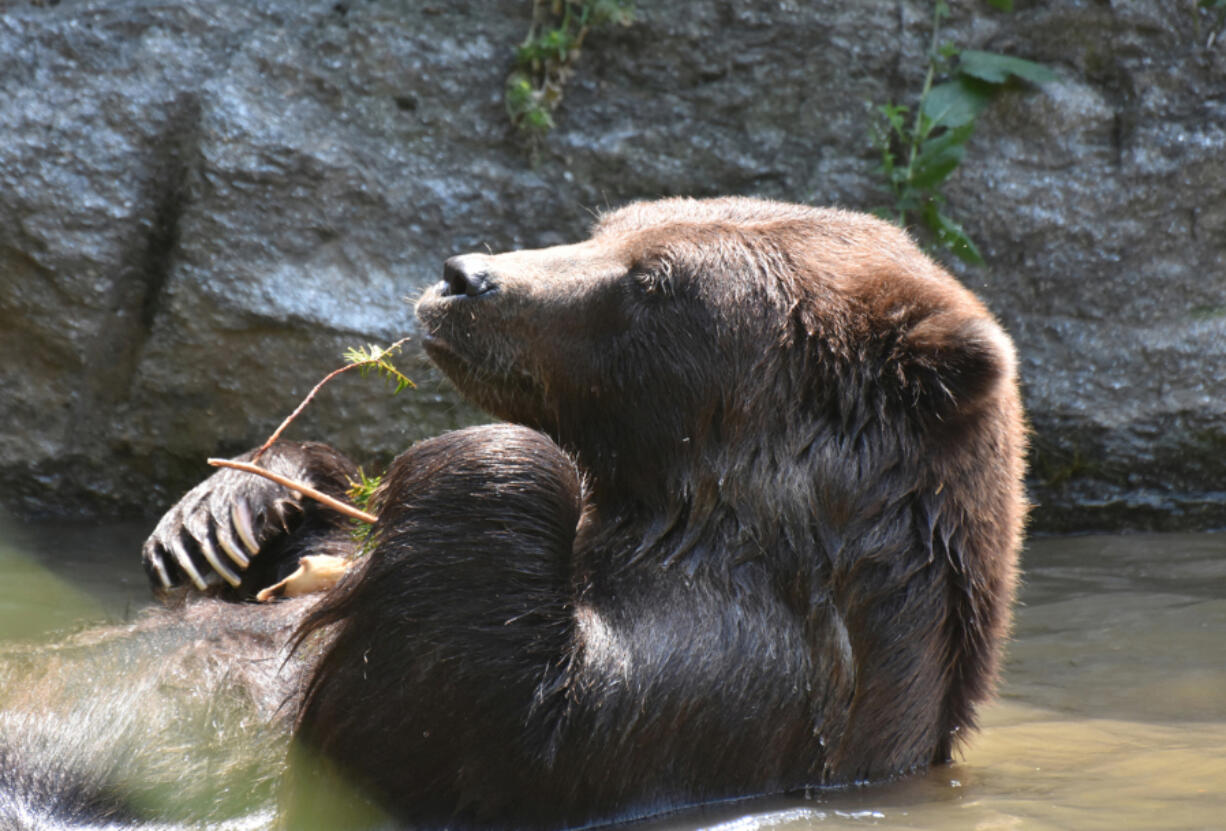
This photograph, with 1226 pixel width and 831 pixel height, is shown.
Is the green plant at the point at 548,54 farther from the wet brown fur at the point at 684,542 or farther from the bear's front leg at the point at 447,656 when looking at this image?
the bear's front leg at the point at 447,656

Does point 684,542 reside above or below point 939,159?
below

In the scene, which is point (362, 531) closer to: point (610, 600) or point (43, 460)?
point (610, 600)

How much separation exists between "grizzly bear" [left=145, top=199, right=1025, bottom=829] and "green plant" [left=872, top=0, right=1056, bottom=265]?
2.70m

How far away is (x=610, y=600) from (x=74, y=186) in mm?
3850

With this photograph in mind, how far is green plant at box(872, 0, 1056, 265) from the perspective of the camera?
6617 millimetres

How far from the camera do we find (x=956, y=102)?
21.9 ft

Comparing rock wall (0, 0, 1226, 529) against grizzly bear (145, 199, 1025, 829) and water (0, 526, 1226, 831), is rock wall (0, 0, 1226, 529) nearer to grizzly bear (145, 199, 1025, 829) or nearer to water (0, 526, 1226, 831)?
water (0, 526, 1226, 831)

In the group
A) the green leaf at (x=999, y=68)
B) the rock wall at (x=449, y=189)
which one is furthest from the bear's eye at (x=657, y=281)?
the green leaf at (x=999, y=68)

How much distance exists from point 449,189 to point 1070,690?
357cm

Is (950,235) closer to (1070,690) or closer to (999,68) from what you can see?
(999,68)

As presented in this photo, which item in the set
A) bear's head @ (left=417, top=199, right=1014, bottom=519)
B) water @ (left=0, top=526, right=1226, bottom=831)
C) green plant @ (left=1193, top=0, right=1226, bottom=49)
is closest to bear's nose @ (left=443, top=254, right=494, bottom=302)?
bear's head @ (left=417, top=199, right=1014, bottom=519)

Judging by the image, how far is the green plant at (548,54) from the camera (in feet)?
21.2

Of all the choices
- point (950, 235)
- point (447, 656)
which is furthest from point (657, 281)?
point (950, 235)

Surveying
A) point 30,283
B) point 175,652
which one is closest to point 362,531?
point 175,652
